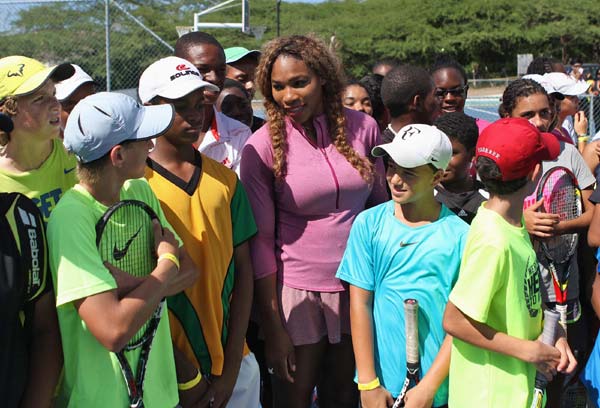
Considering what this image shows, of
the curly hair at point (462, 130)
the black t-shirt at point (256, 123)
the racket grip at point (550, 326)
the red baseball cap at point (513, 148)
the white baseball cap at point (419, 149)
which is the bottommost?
the racket grip at point (550, 326)

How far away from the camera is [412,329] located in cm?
308

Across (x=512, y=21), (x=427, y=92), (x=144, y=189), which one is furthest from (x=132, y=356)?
(x=512, y=21)

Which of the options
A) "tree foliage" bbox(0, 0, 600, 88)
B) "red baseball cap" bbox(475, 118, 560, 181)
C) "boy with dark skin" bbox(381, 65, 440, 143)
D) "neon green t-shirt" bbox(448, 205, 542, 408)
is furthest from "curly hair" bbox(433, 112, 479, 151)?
"tree foliage" bbox(0, 0, 600, 88)

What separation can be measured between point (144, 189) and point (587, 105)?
12.9 m

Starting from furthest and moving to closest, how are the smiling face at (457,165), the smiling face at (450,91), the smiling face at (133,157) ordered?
the smiling face at (450,91) < the smiling face at (457,165) < the smiling face at (133,157)

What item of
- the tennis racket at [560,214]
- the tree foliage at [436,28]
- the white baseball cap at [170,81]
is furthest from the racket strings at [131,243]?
the tree foliage at [436,28]

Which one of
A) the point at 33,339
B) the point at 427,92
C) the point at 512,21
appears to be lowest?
the point at 512,21

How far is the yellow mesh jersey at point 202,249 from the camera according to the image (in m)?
3.17

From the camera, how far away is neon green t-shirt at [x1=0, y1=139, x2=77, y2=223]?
323 cm

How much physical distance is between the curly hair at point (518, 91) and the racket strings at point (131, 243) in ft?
8.84

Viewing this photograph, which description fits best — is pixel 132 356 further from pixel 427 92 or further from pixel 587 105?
pixel 587 105

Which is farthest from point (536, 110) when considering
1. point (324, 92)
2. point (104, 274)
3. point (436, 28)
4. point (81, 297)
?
point (436, 28)

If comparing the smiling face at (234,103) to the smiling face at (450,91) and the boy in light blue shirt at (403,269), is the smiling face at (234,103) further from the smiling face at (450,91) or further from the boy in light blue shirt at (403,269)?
the boy in light blue shirt at (403,269)

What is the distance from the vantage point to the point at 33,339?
2635 mm
